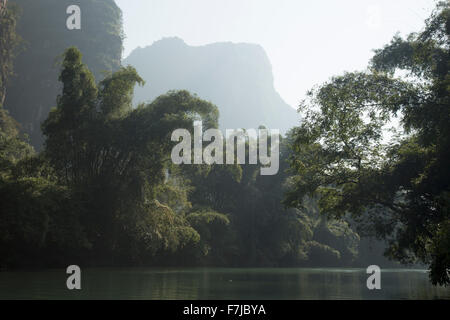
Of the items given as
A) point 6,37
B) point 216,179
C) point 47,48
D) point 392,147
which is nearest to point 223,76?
point 47,48

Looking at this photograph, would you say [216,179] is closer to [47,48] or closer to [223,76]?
[47,48]

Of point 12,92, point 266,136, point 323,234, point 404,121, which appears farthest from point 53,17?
point 404,121

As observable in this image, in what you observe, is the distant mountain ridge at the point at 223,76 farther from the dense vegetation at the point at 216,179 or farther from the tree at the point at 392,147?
the tree at the point at 392,147

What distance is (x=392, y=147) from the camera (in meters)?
14.5

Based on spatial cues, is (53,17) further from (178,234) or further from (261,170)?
(178,234)

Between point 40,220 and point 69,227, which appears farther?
point 69,227

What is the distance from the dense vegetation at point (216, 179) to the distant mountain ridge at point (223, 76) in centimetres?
13535

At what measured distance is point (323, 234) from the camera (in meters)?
48.0

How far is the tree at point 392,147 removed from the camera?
1179cm
